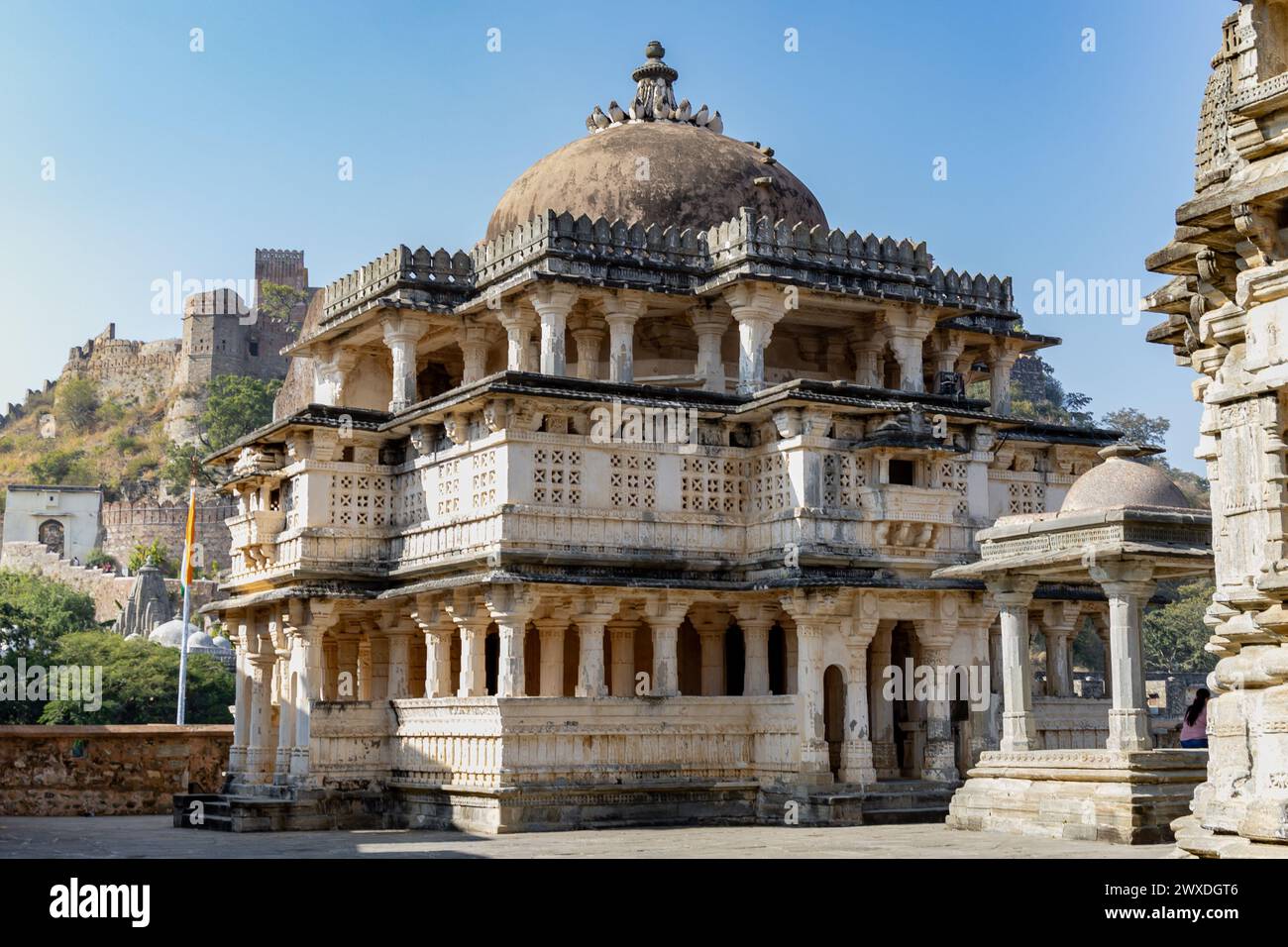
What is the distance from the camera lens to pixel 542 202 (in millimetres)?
31484

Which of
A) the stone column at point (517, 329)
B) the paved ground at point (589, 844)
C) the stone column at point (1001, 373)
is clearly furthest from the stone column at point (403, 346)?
the stone column at point (1001, 373)

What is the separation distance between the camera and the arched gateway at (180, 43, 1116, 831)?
2561 centimetres

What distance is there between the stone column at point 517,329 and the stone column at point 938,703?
7.88m

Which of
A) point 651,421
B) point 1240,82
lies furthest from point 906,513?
point 1240,82

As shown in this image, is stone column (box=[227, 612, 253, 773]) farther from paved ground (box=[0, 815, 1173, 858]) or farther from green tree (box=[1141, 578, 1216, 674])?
green tree (box=[1141, 578, 1216, 674])

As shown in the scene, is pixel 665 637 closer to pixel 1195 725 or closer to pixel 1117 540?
pixel 1117 540

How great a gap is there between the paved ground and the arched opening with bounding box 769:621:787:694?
5457 mm

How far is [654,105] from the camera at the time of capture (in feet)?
108

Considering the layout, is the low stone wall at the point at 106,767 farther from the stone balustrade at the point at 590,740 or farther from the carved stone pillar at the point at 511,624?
the carved stone pillar at the point at 511,624

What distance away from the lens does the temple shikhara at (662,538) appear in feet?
82.9

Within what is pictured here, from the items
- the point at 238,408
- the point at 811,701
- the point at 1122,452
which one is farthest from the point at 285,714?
the point at 238,408

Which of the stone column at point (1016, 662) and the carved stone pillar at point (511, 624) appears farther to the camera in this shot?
the carved stone pillar at point (511, 624)
